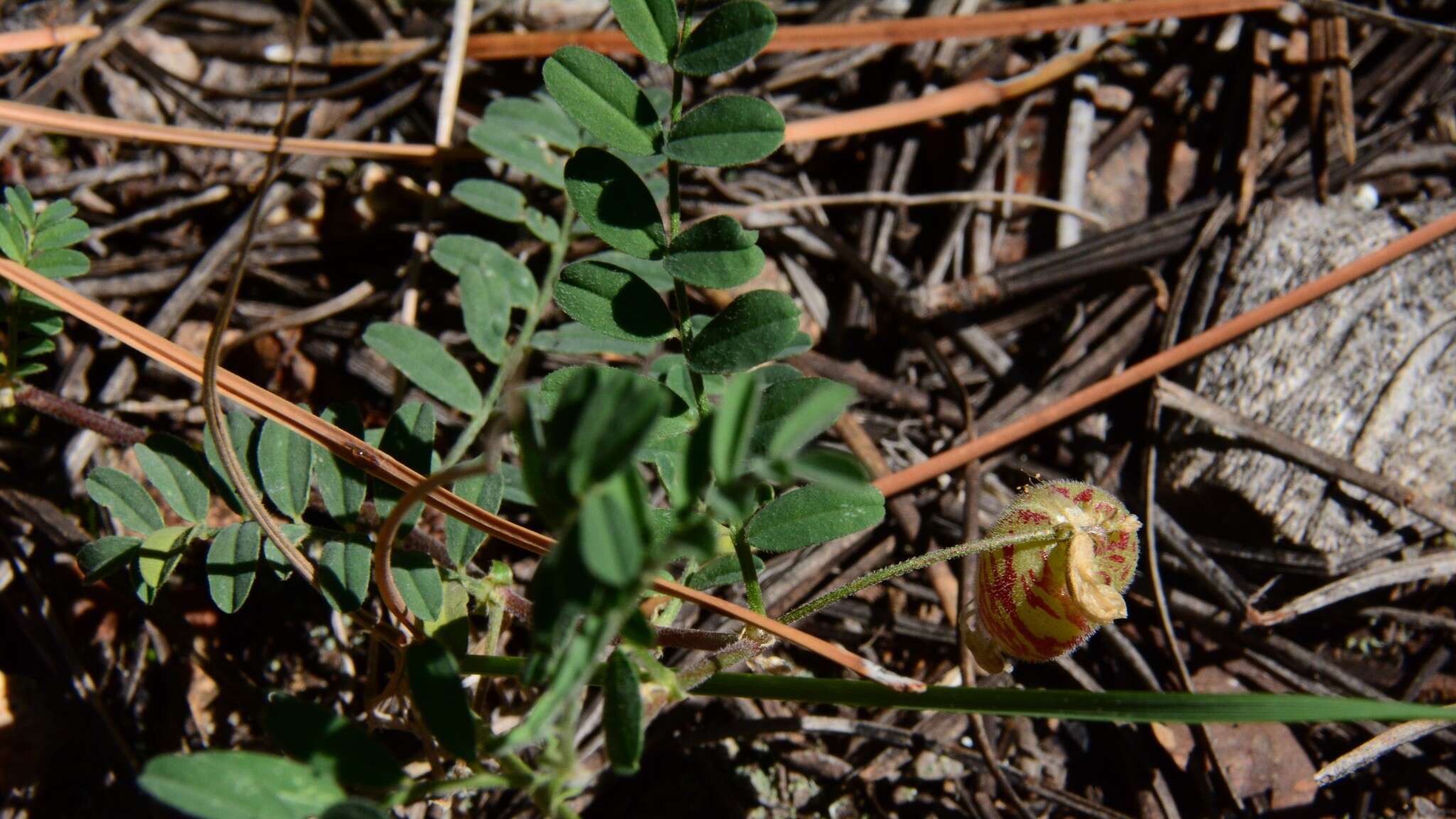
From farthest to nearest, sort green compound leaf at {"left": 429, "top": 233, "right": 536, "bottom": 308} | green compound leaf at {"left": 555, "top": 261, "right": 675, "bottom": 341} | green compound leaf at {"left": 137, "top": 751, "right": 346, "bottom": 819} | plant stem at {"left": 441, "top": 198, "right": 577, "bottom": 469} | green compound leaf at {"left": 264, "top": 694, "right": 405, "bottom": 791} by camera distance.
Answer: green compound leaf at {"left": 429, "top": 233, "right": 536, "bottom": 308}, plant stem at {"left": 441, "top": 198, "right": 577, "bottom": 469}, green compound leaf at {"left": 555, "top": 261, "right": 675, "bottom": 341}, green compound leaf at {"left": 264, "top": 694, "right": 405, "bottom": 791}, green compound leaf at {"left": 137, "top": 751, "right": 346, "bottom": 819}

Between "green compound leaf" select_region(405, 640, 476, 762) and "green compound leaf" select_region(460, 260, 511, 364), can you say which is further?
"green compound leaf" select_region(460, 260, 511, 364)

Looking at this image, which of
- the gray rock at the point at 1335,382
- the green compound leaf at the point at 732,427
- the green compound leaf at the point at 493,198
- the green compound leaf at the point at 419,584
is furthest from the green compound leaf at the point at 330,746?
the gray rock at the point at 1335,382

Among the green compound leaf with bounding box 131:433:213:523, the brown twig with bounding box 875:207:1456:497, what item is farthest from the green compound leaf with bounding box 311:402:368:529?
the brown twig with bounding box 875:207:1456:497

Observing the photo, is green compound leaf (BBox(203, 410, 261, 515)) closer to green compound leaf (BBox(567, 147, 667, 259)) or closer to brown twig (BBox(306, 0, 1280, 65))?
green compound leaf (BBox(567, 147, 667, 259))

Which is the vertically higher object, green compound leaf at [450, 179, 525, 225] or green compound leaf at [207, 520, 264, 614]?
green compound leaf at [450, 179, 525, 225]

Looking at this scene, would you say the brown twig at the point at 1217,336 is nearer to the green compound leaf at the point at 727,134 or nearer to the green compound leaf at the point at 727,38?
the green compound leaf at the point at 727,134

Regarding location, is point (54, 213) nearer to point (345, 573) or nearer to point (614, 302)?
point (345, 573)

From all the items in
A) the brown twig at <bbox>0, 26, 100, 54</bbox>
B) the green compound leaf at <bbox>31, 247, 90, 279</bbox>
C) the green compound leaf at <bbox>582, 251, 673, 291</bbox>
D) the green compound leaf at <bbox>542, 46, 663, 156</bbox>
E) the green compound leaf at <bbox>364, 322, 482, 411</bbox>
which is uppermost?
the brown twig at <bbox>0, 26, 100, 54</bbox>
